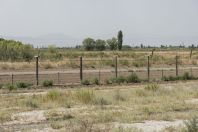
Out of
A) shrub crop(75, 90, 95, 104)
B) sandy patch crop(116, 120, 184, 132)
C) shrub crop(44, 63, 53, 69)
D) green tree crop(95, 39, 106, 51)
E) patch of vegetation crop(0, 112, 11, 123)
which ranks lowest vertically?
sandy patch crop(116, 120, 184, 132)

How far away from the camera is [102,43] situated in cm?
14462

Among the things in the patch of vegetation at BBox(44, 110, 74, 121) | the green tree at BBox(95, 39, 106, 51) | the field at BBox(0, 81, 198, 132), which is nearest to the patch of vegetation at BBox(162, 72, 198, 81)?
the field at BBox(0, 81, 198, 132)

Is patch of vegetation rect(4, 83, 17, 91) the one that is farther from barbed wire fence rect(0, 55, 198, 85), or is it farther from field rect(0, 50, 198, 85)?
field rect(0, 50, 198, 85)

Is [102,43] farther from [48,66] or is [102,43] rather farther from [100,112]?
[100,112]

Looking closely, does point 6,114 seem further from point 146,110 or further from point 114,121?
point 146,110

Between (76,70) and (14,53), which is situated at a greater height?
(14,53)

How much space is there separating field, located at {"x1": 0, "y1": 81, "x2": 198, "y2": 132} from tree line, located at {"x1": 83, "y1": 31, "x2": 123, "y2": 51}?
114075 mm

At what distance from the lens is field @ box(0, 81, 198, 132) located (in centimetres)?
1602

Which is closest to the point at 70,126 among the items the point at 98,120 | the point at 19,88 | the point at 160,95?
the point at 98,120

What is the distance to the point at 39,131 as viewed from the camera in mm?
15453

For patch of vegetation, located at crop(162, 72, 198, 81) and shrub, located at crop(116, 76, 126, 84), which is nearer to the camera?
shrub, located at crop(116, 76, 126, 84)

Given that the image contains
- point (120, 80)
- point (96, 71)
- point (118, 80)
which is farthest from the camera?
point (96, 71)

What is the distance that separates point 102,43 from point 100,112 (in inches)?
4946

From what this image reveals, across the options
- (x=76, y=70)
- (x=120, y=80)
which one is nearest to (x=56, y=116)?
(x=120, y=80)
